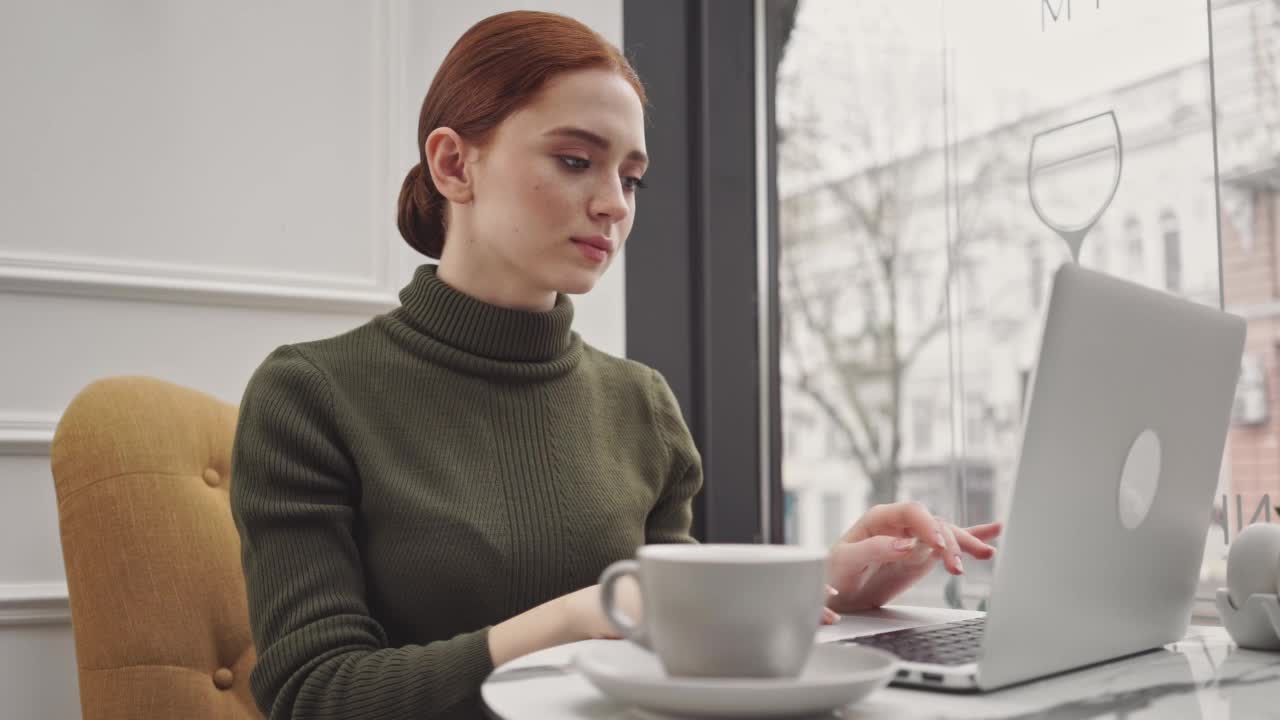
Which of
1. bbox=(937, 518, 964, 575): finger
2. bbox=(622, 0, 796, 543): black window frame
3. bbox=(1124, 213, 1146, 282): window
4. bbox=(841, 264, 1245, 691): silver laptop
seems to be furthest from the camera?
bbox=(622, 0, 796, 543): black window frame

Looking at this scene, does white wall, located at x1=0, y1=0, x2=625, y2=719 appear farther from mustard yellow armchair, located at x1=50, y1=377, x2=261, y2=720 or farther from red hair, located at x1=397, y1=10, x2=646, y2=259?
red hair, located at x1=397, y1=10, x2=646, y2=259

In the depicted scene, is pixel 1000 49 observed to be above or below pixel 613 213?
above

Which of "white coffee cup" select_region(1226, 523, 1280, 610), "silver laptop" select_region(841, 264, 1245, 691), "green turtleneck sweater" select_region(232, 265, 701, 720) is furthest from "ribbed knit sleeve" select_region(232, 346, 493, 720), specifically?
"white coffee cup" select_region(1226, 523, 1280, 610)

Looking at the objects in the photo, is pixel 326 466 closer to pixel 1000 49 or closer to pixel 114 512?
pixel 114 512

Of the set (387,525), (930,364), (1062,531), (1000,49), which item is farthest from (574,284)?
(930,364)

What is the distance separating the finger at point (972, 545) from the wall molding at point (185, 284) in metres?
0.93

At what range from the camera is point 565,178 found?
1094 mm

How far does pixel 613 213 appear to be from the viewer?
1103 millimetres

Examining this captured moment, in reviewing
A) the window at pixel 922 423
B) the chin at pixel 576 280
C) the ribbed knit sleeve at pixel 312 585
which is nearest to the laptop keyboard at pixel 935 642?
the ribbed knit sleeve at pixel 312 585

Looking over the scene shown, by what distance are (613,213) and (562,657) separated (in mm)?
516

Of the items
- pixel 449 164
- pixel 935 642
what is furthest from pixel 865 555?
pixel 449 164

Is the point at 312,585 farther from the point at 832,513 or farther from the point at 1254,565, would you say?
the point at 832,513

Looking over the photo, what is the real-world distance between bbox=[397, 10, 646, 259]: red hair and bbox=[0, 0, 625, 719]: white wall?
1.40ft

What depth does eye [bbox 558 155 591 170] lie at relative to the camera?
1099 millimetres
